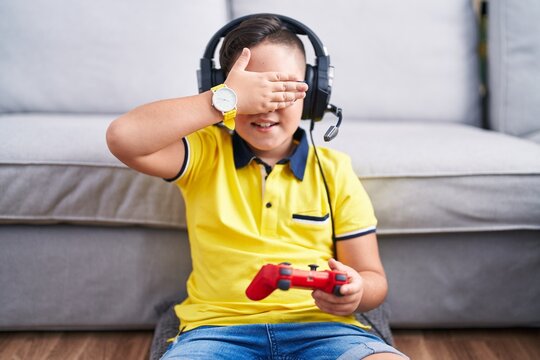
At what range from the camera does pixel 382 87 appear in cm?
163

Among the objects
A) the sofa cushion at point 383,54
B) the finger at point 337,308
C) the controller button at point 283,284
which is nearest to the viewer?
the controller button at point 283,284

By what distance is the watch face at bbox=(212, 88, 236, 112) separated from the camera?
871 mm

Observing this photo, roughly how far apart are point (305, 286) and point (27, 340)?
806 millimetres

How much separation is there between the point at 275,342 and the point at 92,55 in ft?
3.37

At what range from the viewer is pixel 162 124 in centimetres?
88

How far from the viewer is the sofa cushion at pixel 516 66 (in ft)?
5.05

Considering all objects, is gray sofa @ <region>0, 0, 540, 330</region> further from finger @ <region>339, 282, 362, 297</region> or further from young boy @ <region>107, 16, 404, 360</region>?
finger @ <region>339, 282, 362, 297</region>

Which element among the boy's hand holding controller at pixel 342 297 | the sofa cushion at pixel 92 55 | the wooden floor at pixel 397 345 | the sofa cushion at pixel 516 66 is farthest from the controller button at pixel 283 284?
the sofa cushion at pixel 516 66

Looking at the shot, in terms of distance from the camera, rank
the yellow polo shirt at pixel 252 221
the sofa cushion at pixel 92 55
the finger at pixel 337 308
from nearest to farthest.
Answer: the finger at pixel 337 308 < the yellow polo shirt at pixel 252 221 < the sofa cushion at pixel 92 55

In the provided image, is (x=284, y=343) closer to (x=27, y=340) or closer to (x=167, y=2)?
(x=27, y=340)

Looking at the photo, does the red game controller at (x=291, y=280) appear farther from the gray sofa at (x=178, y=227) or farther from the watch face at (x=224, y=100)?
the gray sofa at (x=178, y=227)

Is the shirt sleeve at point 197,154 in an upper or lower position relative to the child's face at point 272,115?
lower

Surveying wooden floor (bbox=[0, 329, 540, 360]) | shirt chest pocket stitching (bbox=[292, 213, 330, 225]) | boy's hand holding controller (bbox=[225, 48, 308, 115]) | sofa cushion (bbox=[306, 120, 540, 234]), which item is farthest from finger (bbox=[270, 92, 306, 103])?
wooden floor (bbox=[0, 329, 540, 360])

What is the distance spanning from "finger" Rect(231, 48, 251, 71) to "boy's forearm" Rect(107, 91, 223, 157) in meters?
0.06
